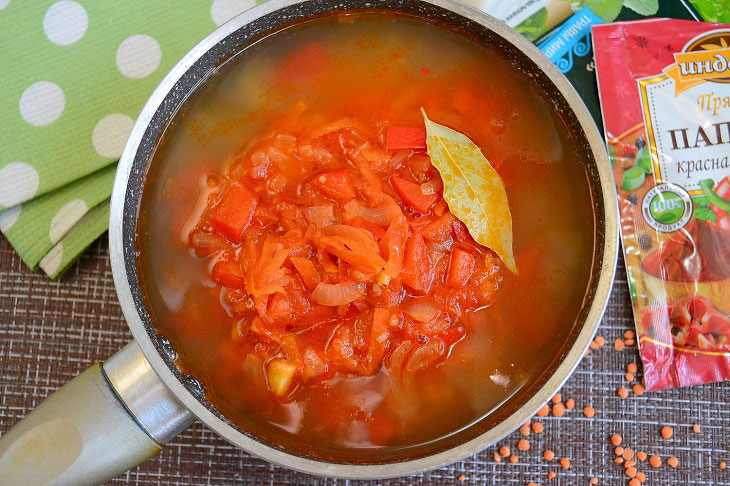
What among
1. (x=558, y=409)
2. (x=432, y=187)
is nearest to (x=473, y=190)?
(x=432, y=187)

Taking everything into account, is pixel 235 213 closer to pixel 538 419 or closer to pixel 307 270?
pixel 307 270

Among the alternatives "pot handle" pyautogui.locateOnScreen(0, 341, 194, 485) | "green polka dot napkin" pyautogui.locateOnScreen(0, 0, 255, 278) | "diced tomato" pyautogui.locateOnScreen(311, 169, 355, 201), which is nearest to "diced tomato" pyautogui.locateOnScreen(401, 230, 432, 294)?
"diced tomato" pyautogui.locateOnScreen(311, 169, 355, 201)

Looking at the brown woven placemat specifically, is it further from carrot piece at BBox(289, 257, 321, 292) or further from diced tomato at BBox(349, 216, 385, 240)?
diced tomato at BBox(349, 216, 385, 240)

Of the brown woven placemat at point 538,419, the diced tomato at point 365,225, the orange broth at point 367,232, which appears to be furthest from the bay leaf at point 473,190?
the brown woven placemat at point 538,419

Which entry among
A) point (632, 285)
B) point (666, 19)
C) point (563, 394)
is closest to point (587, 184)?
point (632, 285)

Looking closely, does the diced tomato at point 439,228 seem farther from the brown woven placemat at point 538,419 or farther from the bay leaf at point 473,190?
the brown woven placemat at point 538,419

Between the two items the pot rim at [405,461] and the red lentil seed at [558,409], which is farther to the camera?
the red lentil seed at [558,409]

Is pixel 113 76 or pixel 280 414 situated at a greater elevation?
pixel 113 76

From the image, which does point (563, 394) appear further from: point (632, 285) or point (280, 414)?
point (280, 414)
